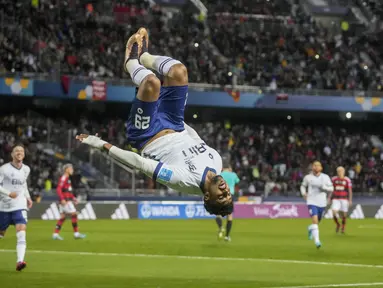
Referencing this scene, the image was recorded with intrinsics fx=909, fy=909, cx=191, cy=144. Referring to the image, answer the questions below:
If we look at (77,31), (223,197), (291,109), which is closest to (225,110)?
(291,109)

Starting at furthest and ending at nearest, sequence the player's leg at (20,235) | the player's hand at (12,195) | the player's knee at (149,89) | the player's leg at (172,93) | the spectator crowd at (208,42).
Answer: the spectator crowd at (208,42) < the player's hand at (12,195) < the player's leg at (20,235) < the player's leg at (172,93) < the player's knee at (149,89)

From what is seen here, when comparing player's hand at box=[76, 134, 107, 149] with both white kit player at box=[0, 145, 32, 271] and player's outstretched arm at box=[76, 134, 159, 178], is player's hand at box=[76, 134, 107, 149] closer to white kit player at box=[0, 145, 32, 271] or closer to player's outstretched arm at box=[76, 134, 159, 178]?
player's outstretched arm at box=[76, 134, 159, 178]

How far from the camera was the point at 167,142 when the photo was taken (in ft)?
37.5

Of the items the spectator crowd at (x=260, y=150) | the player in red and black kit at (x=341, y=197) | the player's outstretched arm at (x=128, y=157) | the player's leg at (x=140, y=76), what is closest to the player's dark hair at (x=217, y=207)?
the player's outstretched arm at (x=128, y=157)

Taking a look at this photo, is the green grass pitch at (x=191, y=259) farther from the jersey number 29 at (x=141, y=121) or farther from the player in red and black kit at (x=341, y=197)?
the jersey number 29 at (x=141, y=121)

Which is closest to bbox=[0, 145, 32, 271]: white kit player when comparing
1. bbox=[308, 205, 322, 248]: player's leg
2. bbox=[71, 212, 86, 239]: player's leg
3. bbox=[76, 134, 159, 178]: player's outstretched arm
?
bbox=[76, 134, 159, 178]: player's outstretched arm

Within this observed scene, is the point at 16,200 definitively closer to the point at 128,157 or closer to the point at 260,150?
the point at 128,157

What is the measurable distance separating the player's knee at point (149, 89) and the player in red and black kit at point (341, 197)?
23563mm

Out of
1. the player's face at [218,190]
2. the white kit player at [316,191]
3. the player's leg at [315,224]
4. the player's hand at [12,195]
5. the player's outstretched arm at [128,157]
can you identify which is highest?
the player's outstretched arm at [128,157]

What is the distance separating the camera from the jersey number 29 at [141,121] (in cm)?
1118

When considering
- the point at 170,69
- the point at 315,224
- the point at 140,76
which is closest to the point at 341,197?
the point at 315,224

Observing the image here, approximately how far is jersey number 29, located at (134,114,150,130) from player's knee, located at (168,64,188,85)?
2.08ft

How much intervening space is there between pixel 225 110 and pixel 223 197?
158 ft

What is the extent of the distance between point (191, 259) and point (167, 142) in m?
10.6
